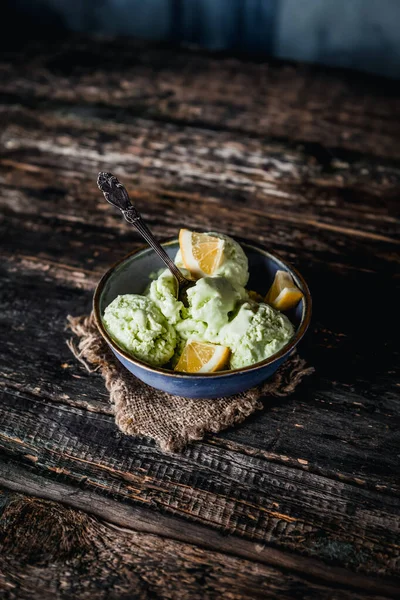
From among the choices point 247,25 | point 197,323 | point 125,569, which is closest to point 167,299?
point 197,323

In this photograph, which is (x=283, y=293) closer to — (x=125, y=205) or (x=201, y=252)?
(x=201, y=252)

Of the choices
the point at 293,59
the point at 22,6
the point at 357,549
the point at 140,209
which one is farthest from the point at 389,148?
the point at 22,6

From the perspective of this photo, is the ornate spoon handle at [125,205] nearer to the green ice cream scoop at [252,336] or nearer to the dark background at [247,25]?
the green ice cream scoop at [252,336]

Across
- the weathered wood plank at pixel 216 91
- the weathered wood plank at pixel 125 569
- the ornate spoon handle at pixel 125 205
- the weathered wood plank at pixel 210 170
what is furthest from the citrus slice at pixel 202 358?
the weathered wood plank at pixel 216 91

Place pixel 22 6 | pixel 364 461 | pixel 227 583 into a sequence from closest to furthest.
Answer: pixel 227 583 < pixel 364 461 < pixel 22 6

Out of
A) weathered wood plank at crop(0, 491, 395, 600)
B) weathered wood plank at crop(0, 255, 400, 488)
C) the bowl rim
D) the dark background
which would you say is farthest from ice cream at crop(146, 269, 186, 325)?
the dark background

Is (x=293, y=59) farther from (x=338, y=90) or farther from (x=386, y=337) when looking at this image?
(x=386, y=337)

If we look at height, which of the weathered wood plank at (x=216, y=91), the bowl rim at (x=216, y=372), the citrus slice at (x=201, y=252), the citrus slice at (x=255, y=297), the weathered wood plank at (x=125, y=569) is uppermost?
the citrus slice at (x=201, y=252)
